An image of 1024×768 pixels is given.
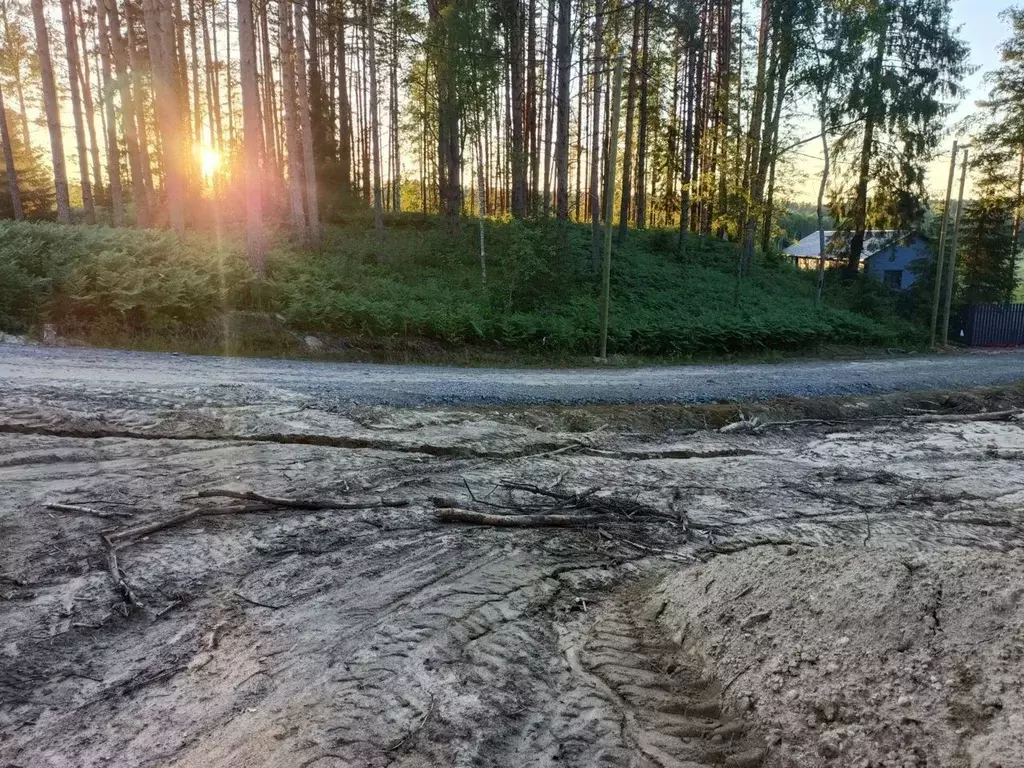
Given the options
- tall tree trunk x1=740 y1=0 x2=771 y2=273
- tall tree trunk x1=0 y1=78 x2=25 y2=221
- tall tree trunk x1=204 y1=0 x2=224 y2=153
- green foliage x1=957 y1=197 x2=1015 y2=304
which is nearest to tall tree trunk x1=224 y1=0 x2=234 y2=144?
tall tree trunk x1=204 y1=0 x2=224 y2=153

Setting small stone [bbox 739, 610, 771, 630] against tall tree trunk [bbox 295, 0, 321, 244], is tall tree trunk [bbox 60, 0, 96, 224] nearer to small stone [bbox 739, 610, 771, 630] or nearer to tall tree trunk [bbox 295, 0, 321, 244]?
tall tree trunk [bbox 295, 0, 321, 244]

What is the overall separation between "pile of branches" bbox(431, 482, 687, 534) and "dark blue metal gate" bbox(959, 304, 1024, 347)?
24653 mm

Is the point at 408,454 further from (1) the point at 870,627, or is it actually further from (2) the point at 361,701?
(1) the point at 870,627

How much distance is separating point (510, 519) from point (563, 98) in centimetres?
1719

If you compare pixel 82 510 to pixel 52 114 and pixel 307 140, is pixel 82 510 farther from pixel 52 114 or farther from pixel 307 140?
pixel 52 114

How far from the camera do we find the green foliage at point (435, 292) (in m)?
12.6

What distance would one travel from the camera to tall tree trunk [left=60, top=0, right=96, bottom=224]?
21528 millimetres

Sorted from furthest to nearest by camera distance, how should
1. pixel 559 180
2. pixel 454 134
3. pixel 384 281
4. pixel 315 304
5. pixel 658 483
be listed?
1. pixel 454 134
2. pixel 559 180
3. pixel 384 281
4. pixel 315 304
5. pixel 658 483

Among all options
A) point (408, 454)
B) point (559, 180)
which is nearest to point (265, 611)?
point (408, 454)

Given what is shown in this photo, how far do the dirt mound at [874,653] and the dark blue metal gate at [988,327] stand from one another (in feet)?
84.1

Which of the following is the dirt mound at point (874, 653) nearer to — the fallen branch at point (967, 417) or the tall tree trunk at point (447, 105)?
the fallen branch at point (967, 417)

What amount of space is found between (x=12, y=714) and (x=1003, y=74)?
3764 cm

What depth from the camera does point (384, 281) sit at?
17.9m

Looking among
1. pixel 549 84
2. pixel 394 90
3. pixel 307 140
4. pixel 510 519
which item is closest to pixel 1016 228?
pixel 549 84
